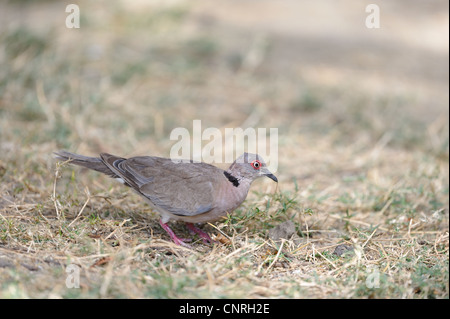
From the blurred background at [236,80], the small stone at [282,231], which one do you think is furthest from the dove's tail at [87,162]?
the small stone at [282,231]

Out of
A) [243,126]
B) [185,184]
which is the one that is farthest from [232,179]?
[243,126]

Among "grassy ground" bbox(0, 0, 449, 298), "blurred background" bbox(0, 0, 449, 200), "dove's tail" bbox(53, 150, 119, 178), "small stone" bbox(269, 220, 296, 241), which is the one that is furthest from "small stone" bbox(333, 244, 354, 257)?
"dove's tail" bbox(53, 150, 119, 178)

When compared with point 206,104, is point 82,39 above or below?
above

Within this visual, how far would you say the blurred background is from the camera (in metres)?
5.71

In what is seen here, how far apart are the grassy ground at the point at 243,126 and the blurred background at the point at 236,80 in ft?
0.10

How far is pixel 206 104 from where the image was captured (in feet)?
23.5

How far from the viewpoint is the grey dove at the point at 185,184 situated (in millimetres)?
3609

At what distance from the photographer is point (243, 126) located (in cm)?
649

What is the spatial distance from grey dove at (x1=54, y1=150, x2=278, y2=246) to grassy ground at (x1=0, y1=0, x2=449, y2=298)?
0.52 feet

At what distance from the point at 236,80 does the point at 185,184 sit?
4.37 m

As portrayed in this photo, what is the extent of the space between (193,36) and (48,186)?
528cm
